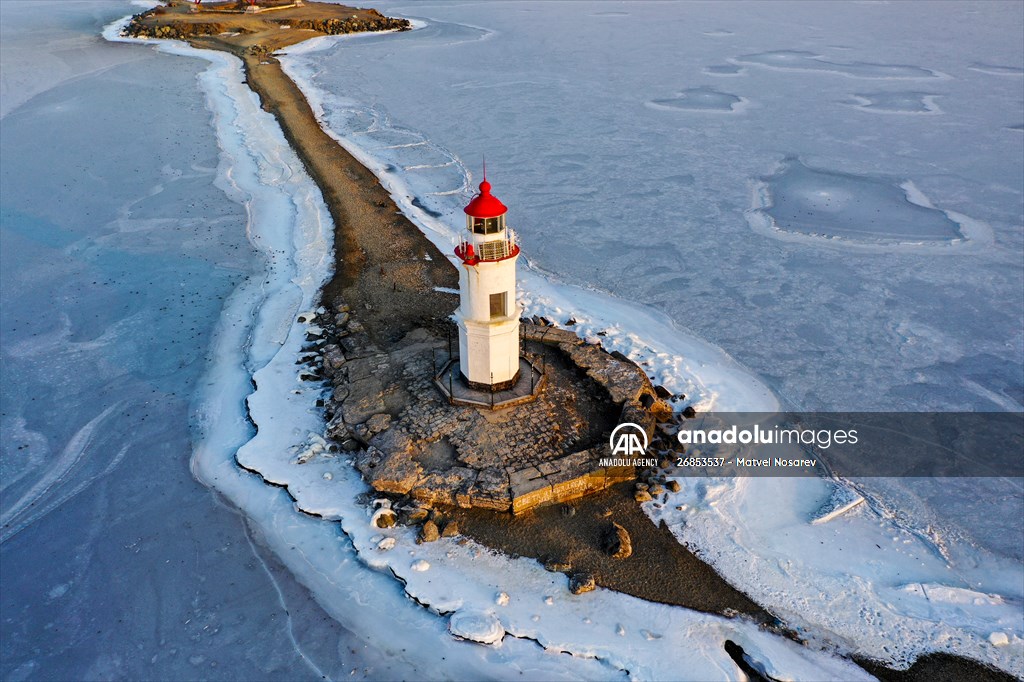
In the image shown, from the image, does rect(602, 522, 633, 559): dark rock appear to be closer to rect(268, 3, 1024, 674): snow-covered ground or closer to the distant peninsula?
rect(268, 3, 1024, 674): snow-covered ground

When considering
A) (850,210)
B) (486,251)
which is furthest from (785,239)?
(486,251)

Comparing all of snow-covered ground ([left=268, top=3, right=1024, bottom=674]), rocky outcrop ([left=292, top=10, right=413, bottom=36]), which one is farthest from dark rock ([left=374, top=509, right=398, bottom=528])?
rocky outcrop ([left=292, top=10, right=413, bottom=36])

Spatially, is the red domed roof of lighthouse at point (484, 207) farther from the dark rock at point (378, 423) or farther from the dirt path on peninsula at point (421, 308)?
the dirt path on peninsula at point (421, 308)

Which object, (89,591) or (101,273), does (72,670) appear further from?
(101,273)

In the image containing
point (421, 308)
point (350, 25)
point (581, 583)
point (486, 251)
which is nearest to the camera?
point (581, 583)

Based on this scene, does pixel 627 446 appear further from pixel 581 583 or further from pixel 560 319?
Answer: pixel 560 319
